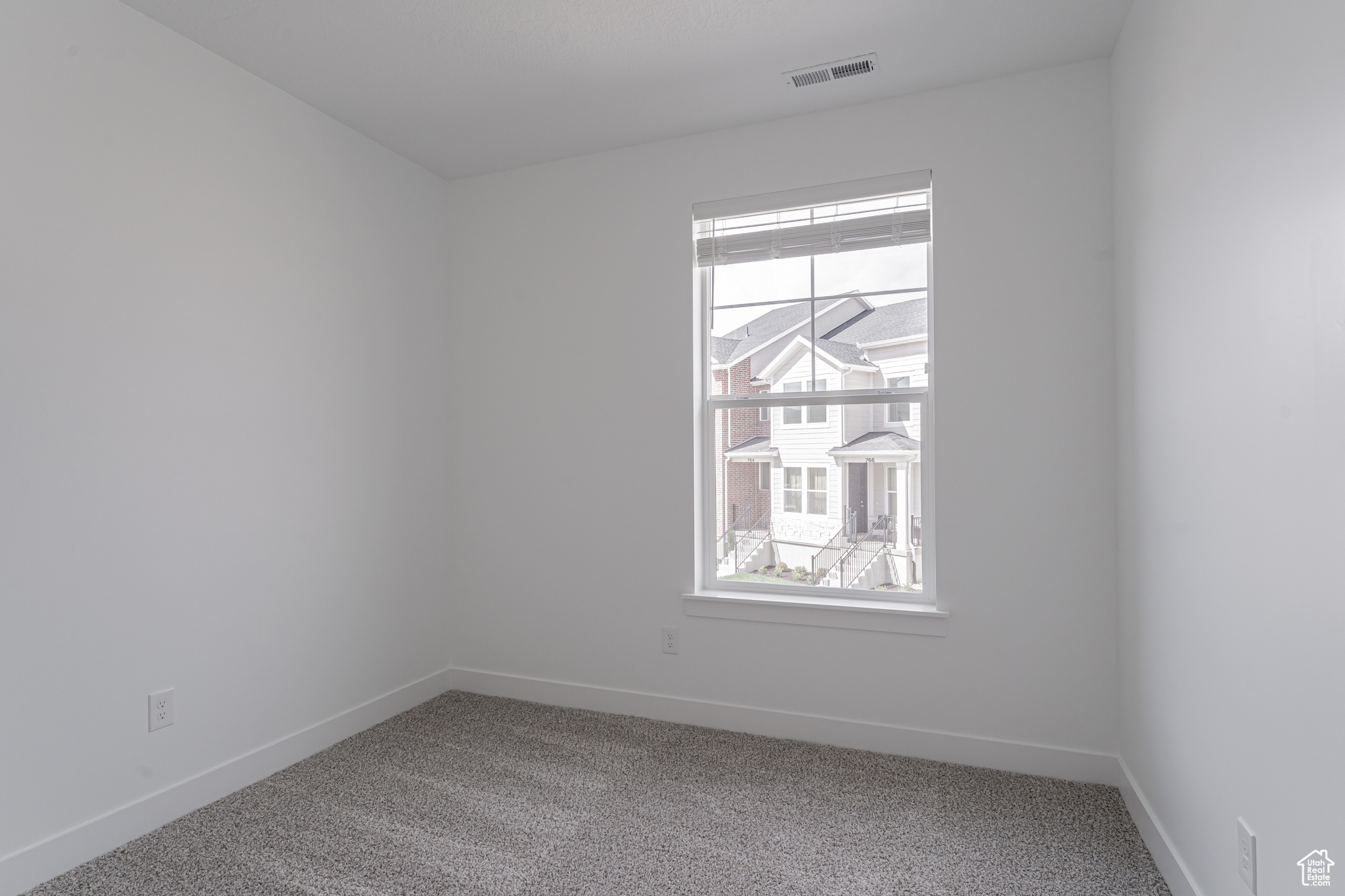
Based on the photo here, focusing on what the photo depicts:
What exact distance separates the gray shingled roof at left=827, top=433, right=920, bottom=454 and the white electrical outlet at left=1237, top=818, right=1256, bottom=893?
1609 mm

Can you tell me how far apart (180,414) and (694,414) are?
6.30 feet

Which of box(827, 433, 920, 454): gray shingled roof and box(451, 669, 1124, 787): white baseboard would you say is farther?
box(827, 433, 920, 454): gray shingled roof

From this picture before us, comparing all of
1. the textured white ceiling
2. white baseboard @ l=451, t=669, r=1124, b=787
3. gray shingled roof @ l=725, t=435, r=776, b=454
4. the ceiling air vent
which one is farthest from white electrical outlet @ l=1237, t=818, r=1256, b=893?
the ceiling air vent

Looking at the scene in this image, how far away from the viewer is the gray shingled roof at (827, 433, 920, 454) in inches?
114

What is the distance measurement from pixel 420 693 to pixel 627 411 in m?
1.71

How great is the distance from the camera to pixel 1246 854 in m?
1.50

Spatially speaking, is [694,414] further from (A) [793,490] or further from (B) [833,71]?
(B) [833,71]

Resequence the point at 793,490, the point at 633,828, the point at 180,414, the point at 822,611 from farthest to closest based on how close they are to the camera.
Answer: the point at 793,490
the point at 822,611
the point at 180,414
the point at 633,828

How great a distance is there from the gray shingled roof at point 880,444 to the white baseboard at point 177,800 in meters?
2.34

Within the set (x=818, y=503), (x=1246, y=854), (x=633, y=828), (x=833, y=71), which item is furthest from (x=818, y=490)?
(x=1246, y=854)

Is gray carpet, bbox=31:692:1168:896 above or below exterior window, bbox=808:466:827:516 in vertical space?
below

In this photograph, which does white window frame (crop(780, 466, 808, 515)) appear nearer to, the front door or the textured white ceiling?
the front door

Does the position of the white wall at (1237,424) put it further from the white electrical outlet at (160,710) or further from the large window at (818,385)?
the white electrical outlet at (160,710)

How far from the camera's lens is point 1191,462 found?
5.94 ft
